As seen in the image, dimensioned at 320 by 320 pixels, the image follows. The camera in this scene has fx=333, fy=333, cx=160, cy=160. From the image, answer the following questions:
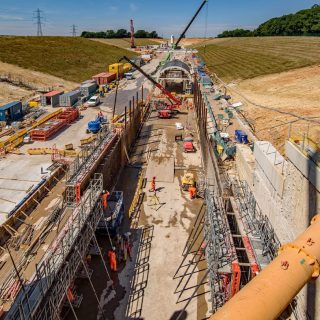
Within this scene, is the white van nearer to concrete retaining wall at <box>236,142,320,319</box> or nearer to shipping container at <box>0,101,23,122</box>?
shipping container at <box>0,101,23,122</box>

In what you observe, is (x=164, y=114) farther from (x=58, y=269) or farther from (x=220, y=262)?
(x=58, y=269)

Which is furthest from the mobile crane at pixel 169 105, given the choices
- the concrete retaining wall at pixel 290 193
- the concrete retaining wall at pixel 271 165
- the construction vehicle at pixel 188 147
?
the concrete retaining wall at pixel 271 165

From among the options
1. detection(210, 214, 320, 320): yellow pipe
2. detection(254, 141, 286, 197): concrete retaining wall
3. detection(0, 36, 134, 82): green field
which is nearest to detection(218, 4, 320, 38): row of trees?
detection(0, 36, 134, 82): green field

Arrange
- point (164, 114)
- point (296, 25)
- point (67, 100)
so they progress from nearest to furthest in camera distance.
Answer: point (164, 114) < point (67, 100) < point (296, 25)

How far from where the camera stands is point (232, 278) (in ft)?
51.5

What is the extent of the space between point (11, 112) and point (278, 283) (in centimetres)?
4854

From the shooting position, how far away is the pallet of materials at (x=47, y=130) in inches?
1569

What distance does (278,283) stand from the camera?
6.61 m

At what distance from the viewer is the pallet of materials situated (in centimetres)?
3984

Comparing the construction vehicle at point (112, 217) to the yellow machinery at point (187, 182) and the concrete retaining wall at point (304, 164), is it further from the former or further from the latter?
the concrete retaining wall at point (304, 164)

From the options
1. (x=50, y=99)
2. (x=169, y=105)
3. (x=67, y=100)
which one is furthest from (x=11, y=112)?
(x=169, y=105)

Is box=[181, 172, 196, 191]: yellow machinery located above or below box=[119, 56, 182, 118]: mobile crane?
below

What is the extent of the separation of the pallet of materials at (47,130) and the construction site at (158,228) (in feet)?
0.45

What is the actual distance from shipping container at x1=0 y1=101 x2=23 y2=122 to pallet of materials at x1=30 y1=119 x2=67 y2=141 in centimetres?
758
